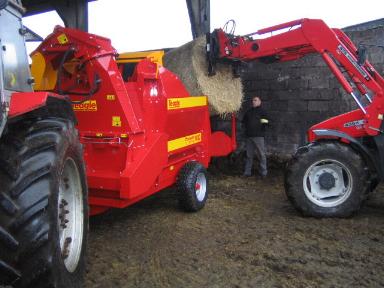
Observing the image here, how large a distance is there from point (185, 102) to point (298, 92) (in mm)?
3244

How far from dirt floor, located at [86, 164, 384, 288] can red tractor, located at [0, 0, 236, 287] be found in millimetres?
411

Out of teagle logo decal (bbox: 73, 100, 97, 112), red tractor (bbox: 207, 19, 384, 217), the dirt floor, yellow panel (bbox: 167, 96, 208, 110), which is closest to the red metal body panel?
teagle logo decal (bbox: 73, 100, 97, 112)

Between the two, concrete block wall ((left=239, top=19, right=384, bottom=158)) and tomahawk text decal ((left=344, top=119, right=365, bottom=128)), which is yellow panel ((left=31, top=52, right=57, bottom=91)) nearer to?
tomahawk text decal ((left=344, top=119, right=365, bottom=128))

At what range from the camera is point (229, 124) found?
29.7 feet

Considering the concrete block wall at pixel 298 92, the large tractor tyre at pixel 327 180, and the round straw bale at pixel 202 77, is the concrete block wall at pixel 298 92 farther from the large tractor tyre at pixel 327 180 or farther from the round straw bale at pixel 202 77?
the large tractor tyre at pixel 327 180

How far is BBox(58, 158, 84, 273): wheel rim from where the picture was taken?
302 cm

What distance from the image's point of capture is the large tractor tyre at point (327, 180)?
5277mm

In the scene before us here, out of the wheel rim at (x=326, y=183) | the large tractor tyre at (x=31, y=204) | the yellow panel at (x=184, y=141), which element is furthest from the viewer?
the yellow panel at (x=184, y=141)

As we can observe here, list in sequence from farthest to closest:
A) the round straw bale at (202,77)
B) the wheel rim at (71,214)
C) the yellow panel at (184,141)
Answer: the round straw bale at (202,77)
the yellow panel at (184,141)
the wheel rim at (71,214)

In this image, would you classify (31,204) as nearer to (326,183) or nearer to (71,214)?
(71,214)

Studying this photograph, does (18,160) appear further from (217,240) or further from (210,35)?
(210,35)

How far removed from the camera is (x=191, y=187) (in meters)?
5.77

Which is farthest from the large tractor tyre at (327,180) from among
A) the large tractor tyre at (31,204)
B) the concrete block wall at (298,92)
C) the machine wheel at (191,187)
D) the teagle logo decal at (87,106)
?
the large tractor tyre at (31,204)

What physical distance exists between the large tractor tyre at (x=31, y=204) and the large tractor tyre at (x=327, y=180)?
3.37m
